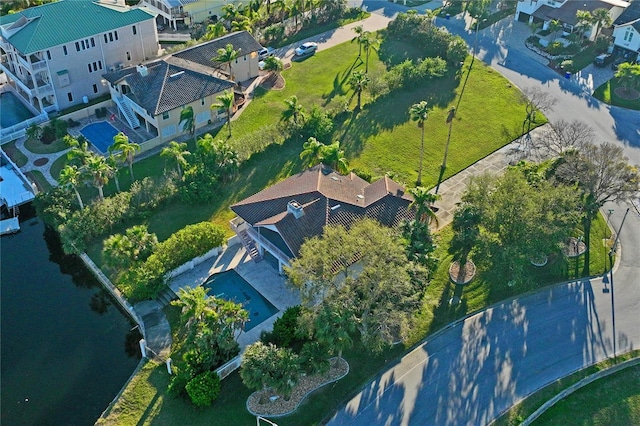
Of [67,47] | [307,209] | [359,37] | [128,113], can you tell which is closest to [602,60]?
[359,37]

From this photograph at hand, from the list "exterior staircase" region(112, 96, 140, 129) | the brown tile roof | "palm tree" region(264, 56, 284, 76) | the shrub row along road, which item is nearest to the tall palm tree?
"palm tree" region(264, 56, 284, 76)

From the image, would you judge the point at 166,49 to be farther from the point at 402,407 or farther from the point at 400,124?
the point at 402,407

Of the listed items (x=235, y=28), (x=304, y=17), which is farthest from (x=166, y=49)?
(x=304, y=17)

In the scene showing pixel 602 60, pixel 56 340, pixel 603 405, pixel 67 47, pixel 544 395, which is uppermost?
pixel 67 47

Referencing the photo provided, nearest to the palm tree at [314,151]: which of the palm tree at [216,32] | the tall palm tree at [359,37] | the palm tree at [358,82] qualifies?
the palm tree at [358,82]

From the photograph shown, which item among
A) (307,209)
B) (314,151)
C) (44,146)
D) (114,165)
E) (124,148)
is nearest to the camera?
(307,209)

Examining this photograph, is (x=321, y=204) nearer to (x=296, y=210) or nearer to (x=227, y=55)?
(x=296, y=210)

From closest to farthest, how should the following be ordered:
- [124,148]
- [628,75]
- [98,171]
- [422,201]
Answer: [422,201], [98,171], [124,148], [628,75]
